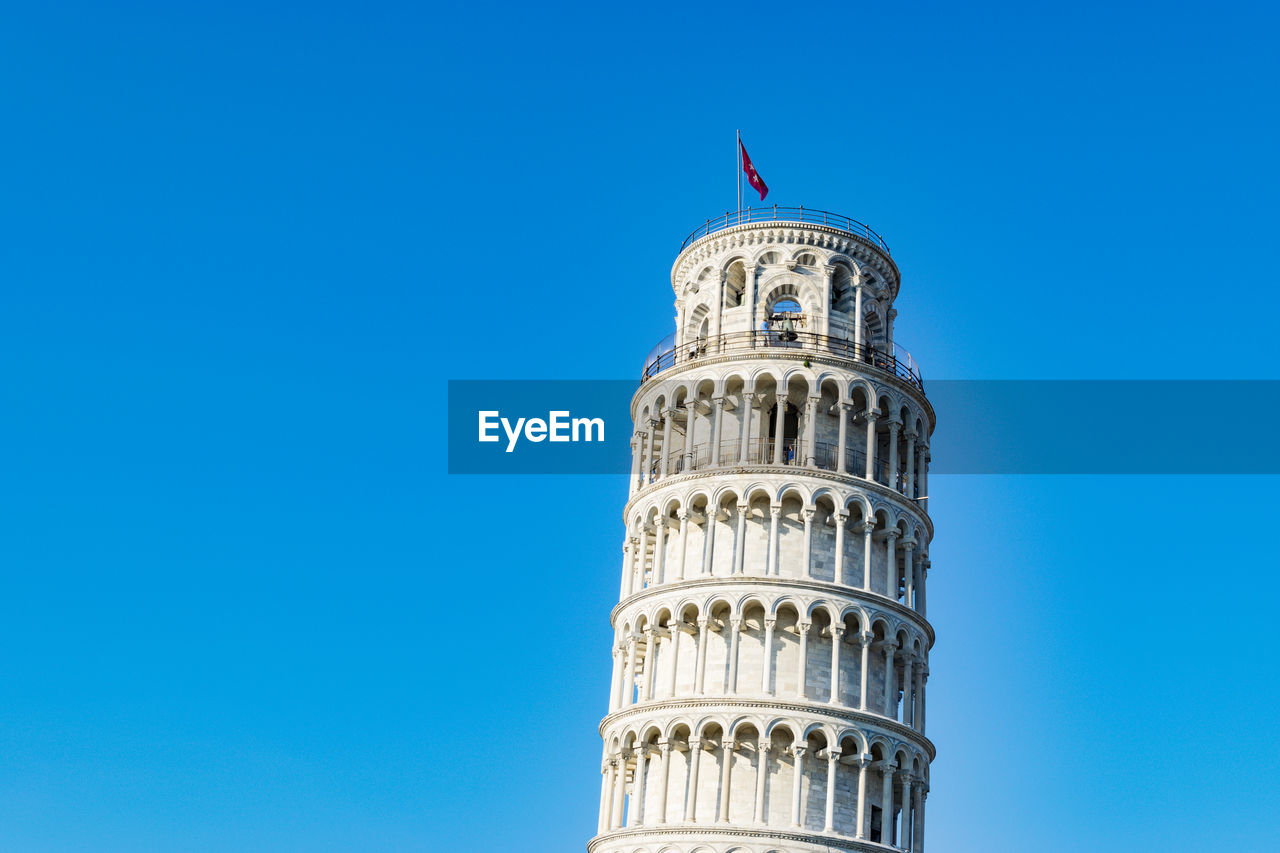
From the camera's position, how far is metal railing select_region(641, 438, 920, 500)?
65.8 metres

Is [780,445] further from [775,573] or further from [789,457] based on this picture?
[775,573]

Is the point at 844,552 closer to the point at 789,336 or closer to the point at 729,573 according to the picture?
the point at 729,573

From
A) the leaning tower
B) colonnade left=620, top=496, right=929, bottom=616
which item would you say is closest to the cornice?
the leaning tower

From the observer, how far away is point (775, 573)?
206 ft

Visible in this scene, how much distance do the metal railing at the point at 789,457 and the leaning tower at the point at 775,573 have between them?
0.11 metres

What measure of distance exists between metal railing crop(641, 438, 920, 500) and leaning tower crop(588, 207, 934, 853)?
11 centimetres

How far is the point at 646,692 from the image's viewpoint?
63500mm

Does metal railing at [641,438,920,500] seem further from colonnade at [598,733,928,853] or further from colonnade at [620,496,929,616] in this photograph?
colonnade at [598,733,928,853]

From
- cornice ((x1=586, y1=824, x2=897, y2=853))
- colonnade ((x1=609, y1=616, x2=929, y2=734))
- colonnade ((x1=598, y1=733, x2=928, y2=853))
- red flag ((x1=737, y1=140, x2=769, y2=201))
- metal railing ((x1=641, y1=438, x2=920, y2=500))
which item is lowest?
cornice ((x1=586, y1=824, x2=897, y2=853))

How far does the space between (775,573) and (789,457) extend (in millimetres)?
6228

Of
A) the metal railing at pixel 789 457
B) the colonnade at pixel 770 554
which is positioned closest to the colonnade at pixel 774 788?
the colonnade at pixel 770 554

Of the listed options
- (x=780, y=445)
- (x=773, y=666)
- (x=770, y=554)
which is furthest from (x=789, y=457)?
(x=773, y=666)

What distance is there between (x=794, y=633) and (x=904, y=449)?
1165cm

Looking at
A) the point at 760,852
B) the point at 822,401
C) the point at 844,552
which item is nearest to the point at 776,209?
the point at 822,401
